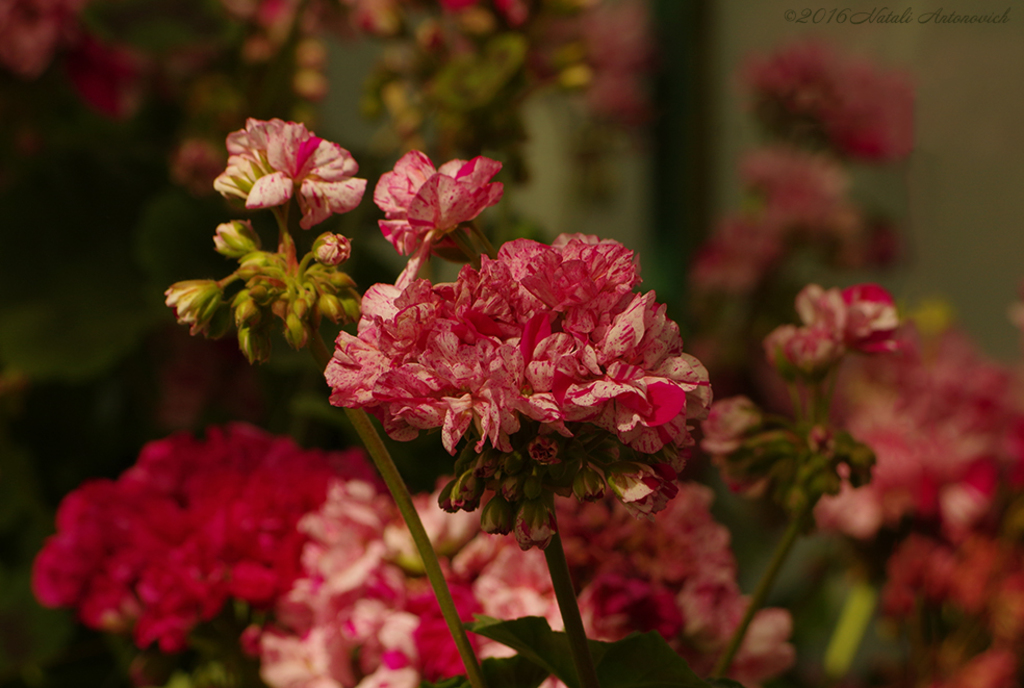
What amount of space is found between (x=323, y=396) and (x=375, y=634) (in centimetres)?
36

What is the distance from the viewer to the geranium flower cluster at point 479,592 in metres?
0.36

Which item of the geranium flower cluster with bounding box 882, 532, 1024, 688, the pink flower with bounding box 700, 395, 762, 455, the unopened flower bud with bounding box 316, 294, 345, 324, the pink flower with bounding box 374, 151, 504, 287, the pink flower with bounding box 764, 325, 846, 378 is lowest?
the geranium flower cluster with bounding box 882, 532, 1024, 688

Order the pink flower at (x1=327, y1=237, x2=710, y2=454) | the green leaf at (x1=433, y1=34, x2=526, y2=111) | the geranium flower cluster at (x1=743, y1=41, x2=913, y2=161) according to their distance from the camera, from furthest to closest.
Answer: the geranium flower cluster at (x1=743, y1=41, x2=913, y2=161)
the green leaf at (x1=433, y1=34, x2=526, y2=111)
the pink flower at (x1=327, y1=237, x2=710, y2=454)

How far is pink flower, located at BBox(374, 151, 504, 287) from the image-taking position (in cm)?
26

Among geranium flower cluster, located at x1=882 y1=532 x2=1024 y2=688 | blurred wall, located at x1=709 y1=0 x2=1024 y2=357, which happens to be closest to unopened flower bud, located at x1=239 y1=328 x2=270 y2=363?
blurred wall, located at x1=709 y1=0 x2=1024 y2=357

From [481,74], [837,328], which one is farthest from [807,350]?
[481,74]

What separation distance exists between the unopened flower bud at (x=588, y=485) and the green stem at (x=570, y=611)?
18 mm

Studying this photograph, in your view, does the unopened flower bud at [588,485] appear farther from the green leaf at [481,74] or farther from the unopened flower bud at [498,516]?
the green leaf at [481,74]

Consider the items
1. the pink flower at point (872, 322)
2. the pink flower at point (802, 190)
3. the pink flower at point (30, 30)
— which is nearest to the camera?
the pink flower at point (872, 322)

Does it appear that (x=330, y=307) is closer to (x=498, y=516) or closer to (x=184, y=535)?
(x=498, y=516)

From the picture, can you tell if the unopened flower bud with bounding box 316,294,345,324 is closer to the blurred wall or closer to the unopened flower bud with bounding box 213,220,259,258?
the unopened flower bud with bounding box 213,220,259,258

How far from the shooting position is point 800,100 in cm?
98

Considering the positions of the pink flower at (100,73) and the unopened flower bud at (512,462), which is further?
the pink flower at (100,73)

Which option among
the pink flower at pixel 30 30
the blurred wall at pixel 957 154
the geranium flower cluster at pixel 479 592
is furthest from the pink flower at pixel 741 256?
the pink flower at pixel 30 30
